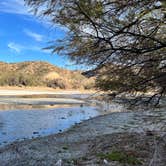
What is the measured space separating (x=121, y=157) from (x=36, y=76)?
314 feet

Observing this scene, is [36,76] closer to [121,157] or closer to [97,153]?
[97,153]

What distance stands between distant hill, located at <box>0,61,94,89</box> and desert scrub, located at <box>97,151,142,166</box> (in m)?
59.1

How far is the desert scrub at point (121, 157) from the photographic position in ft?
27.8

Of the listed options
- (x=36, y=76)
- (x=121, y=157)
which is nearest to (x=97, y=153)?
(x=121, y=157)

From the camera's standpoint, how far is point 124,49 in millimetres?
7562

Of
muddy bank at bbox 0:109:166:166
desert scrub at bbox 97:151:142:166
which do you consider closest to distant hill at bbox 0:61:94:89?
muddy bank at bbox 0:109:166:166

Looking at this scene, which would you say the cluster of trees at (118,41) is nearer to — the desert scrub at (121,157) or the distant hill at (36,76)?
the desert scrub at (121,157)

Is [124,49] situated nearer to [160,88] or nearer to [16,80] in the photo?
[160,88]

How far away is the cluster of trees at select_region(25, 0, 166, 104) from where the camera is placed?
716cm

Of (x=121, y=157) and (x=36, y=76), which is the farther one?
(x=36, y=76)

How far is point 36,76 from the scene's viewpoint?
10344 centimetres

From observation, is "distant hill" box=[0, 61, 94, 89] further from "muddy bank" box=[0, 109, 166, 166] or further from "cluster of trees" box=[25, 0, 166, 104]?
"cluster of trees" box=[25, 0, 166, 104]

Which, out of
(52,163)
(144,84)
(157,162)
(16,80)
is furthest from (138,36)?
(16,80)

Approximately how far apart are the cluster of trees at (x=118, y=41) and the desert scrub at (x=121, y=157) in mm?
1371
